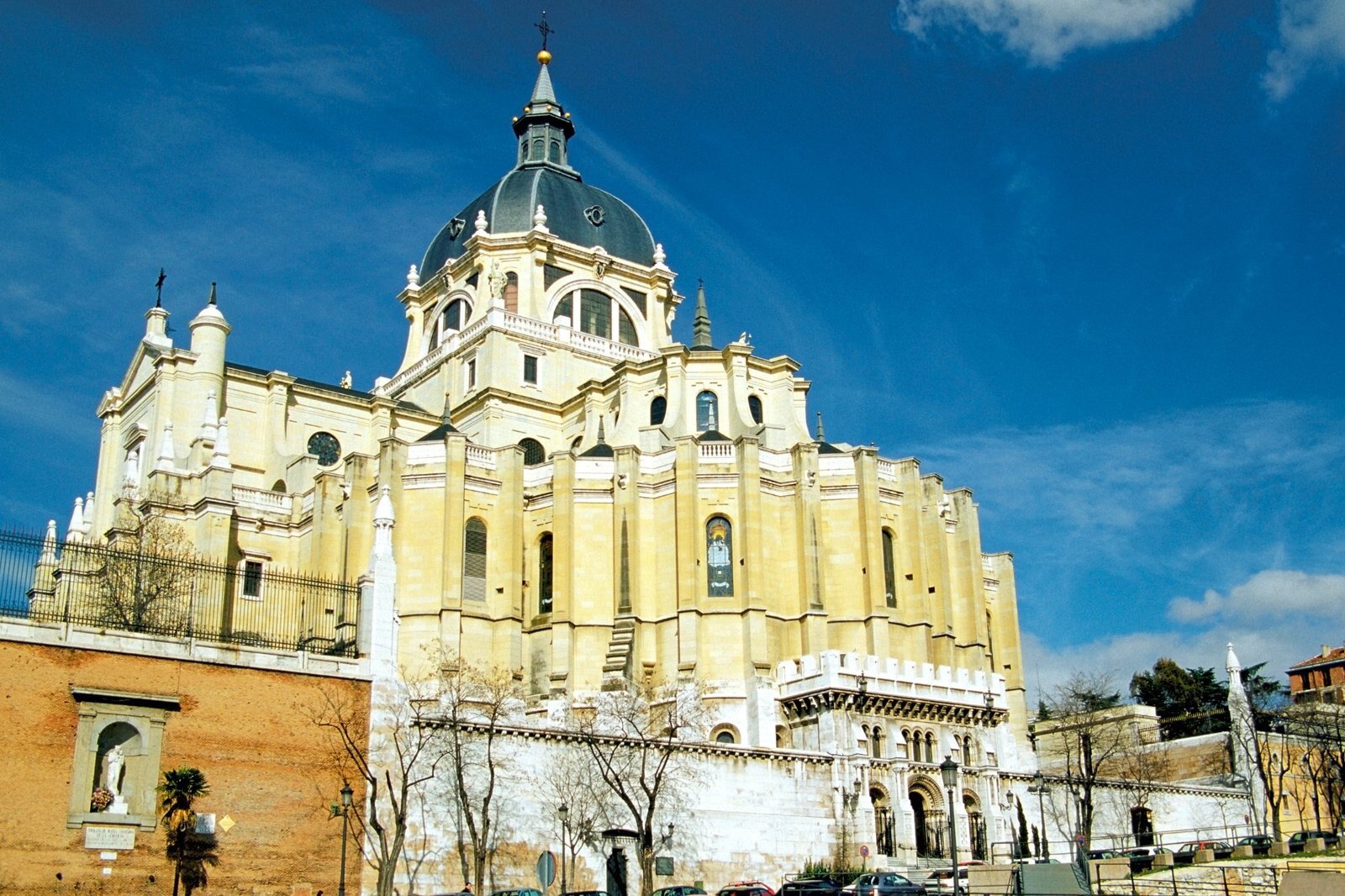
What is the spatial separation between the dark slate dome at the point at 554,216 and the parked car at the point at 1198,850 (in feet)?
142

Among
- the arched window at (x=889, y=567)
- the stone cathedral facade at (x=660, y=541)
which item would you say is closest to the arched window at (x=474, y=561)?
the stone cathedral facade at (x=660, y=541)

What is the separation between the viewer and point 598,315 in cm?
7656

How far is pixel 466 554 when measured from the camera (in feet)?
188

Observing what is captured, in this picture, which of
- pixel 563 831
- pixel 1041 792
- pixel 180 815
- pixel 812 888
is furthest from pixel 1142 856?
pixel 180 815

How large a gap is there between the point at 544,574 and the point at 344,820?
26.5 meters

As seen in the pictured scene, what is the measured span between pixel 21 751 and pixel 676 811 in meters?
18.0

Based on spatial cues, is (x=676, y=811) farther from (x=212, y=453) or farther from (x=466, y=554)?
(x=212, y=453)

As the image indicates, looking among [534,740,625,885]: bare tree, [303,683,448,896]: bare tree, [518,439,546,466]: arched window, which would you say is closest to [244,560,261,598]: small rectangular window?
[518,439,546,466]: arched window

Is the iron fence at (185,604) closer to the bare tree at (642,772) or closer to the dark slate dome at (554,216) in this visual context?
the bare tree at (642,772)

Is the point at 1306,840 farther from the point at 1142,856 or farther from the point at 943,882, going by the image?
the point at 943,882

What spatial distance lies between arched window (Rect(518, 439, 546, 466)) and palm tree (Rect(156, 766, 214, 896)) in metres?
38.3

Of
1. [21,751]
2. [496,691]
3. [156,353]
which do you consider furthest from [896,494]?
[21,751]

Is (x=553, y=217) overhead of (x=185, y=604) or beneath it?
overhead

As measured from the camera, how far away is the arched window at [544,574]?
57938mm
